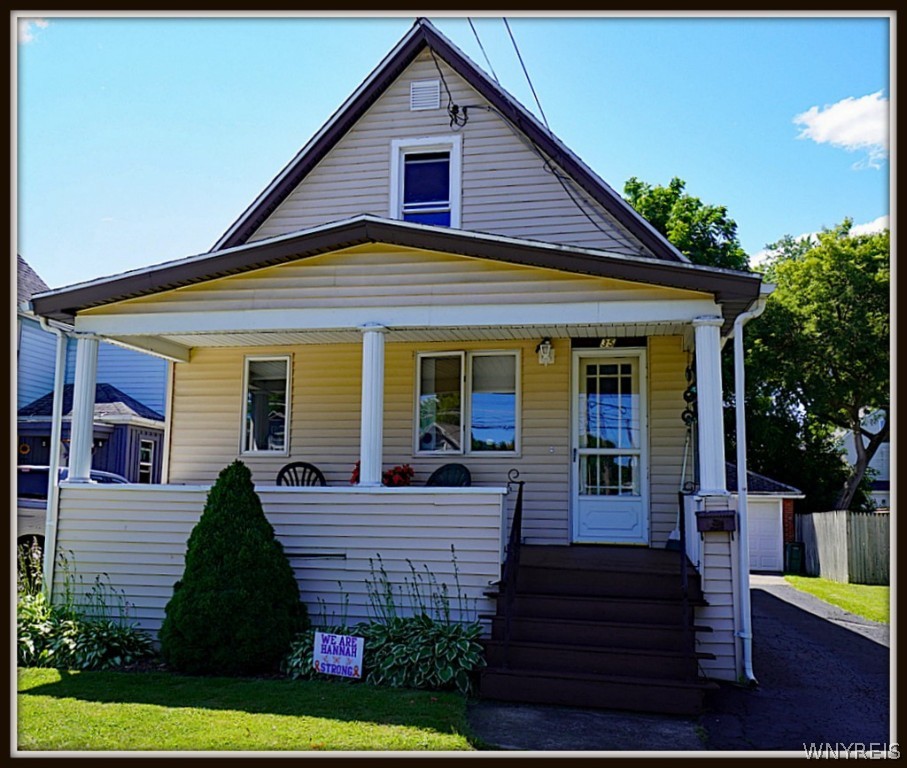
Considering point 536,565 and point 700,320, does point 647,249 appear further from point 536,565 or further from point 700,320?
point 536,565

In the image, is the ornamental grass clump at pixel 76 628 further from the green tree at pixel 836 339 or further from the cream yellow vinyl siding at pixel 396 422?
the green tree at pixel 836 339

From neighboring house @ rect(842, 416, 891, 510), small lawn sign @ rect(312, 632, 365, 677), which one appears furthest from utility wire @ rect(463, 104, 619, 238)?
neighboring house @ rect(842, 416, 891, 510)

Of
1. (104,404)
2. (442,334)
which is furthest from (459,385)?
(104,404)

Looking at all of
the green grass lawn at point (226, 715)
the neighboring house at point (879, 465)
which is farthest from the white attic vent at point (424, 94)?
the neighboring house at point (879, 465)

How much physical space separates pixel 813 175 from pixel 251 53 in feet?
25.6

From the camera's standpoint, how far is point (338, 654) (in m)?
7.85

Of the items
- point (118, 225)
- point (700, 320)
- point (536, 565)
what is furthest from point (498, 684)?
point (118, 225)

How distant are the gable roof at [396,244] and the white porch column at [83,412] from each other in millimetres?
481

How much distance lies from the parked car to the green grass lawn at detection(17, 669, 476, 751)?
4.63 m

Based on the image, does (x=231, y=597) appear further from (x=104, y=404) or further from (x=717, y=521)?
(x=104, y=404)

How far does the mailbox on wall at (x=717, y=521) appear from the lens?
802 centimetres

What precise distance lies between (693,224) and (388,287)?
18.8 m

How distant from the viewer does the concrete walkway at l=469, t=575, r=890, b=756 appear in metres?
6.22

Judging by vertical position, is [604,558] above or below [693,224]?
below
